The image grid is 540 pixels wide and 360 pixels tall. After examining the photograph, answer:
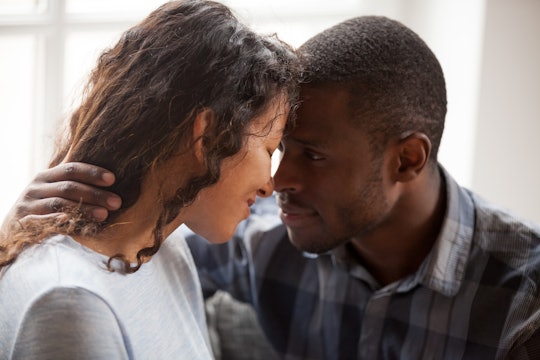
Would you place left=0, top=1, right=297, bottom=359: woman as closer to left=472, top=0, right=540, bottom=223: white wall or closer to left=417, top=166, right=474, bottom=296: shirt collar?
left=417, top=166, right=474, bottom=296: shirt collar

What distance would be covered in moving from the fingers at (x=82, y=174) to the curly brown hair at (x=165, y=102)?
0.01 metres

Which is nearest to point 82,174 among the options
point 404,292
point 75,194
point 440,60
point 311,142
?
point 75,194

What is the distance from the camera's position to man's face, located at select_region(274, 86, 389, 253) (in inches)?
51.0

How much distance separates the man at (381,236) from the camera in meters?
1.29

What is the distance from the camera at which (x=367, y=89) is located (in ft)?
4.24

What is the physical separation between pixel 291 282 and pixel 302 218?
19 centimetres

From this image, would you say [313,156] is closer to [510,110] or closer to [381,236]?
[381,236]

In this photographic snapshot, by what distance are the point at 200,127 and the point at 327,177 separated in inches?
15.4

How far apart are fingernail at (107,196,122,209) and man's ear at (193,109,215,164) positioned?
12 cm

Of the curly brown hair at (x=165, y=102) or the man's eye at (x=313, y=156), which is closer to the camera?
the curly brown hair at (x=165, y=102)

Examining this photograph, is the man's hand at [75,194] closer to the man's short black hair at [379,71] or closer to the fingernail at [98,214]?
the fingernail at [98,214]

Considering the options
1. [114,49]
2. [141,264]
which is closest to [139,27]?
[114,49]

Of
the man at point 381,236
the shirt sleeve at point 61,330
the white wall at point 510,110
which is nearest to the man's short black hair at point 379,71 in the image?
the man at point 381,236

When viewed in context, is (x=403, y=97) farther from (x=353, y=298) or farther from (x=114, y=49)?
(x=114, y=49)
